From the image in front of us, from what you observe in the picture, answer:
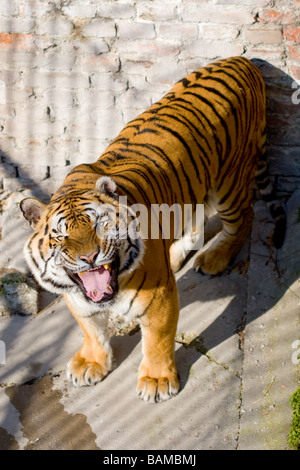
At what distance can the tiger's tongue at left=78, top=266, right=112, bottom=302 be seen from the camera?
260cm

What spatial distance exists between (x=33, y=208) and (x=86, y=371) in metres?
1.09

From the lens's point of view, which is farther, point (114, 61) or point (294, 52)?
point (114, 61)

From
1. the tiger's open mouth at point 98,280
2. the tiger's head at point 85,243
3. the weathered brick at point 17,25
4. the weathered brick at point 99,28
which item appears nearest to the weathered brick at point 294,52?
the weathered brick at point 99,28

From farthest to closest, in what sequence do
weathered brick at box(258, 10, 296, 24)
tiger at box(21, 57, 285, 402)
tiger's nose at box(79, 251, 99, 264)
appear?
weathered brick at box(258, 10, 296, 24)
tiger at box(21, 57, 285, 402)
tiger's nose at box(79, 251, 99, 264)

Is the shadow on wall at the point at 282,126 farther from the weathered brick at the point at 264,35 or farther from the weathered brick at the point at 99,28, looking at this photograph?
the weathered brick at the point at 99,28

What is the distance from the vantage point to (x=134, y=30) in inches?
150

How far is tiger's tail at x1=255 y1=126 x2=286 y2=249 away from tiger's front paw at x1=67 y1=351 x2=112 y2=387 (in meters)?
1.38

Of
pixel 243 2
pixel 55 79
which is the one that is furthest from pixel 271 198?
pixel 55 79

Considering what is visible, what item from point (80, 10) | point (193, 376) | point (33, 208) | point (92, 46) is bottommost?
point (193, 376)

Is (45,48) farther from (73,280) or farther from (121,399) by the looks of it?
(121,399)

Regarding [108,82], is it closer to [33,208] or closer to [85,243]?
[33,208]

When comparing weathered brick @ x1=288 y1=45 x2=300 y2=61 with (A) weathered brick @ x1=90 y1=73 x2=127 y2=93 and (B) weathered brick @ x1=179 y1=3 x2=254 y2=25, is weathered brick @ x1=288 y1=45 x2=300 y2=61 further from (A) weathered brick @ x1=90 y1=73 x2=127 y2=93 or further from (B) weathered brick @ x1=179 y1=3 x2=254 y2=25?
(A) weathered brick @ x1=90 y1=73 x2=127 y2=93

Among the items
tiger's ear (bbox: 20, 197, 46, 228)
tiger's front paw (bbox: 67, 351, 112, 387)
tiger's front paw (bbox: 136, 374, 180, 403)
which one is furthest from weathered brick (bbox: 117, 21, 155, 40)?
tiger's front paw (bbox: 136, 374, 180, 403)

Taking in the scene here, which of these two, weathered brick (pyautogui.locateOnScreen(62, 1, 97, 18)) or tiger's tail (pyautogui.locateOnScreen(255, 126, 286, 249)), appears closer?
weathered brick (pyautogui.locateOnScreen(62, 1, 97, 18))
